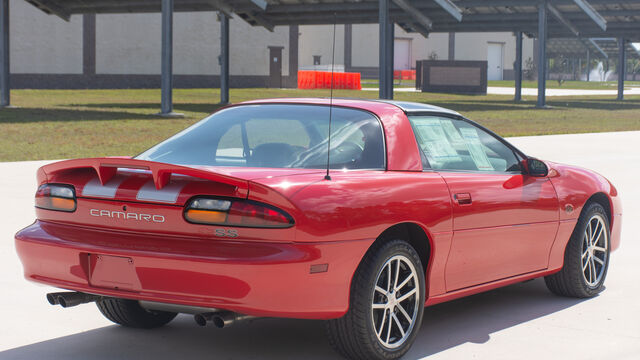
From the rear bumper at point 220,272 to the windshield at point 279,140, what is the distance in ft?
2.19

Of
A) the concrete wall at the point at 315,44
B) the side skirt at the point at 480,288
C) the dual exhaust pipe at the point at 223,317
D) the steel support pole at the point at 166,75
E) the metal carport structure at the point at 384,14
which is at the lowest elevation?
the side skirt at the point at 480,288

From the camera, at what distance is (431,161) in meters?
5.71

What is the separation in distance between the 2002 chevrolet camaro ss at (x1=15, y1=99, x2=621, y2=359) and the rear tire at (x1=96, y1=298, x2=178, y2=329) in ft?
0.04

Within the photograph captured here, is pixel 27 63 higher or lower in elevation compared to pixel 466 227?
higher

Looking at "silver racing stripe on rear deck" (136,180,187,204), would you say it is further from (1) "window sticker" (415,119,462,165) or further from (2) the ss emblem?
(1) "window sticker" (415,119,462,165)

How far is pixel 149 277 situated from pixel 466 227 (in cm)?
184

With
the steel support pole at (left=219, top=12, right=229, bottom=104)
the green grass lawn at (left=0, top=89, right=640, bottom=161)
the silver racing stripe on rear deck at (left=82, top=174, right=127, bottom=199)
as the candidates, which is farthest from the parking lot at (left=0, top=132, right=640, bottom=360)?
the steel support pole at (left=219, top=12, right=229, bottom=104)

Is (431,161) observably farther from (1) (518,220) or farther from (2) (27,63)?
(2) (27,63)

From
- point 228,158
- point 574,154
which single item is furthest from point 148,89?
point 228,158

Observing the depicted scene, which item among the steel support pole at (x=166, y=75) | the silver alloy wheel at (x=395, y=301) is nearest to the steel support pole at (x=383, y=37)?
the steel support pole at (x=166, y=75)

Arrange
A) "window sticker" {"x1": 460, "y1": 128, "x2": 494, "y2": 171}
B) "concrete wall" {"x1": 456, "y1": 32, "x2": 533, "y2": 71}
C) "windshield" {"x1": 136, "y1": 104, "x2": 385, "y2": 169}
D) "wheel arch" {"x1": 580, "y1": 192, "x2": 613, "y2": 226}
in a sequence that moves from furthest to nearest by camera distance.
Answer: "concrete wall" {"x1": 456, "y1": 32, "x2": 533, "y2": 71} < "wheel arch" {"x1": 580, "y1": 192, "x2": 613, "y2": 226} < "window sticker" {"x1": 460, "y1": 128, "x2": 494, "y2": 171} < "windshield" {"x1": 136, "y1": 104, "x2": 385, "y2": 169}

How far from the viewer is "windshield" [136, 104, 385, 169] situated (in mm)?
5344

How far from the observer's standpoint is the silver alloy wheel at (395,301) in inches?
197

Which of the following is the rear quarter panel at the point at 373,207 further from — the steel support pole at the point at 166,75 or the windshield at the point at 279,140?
the steel support pole at the point at 166,75
